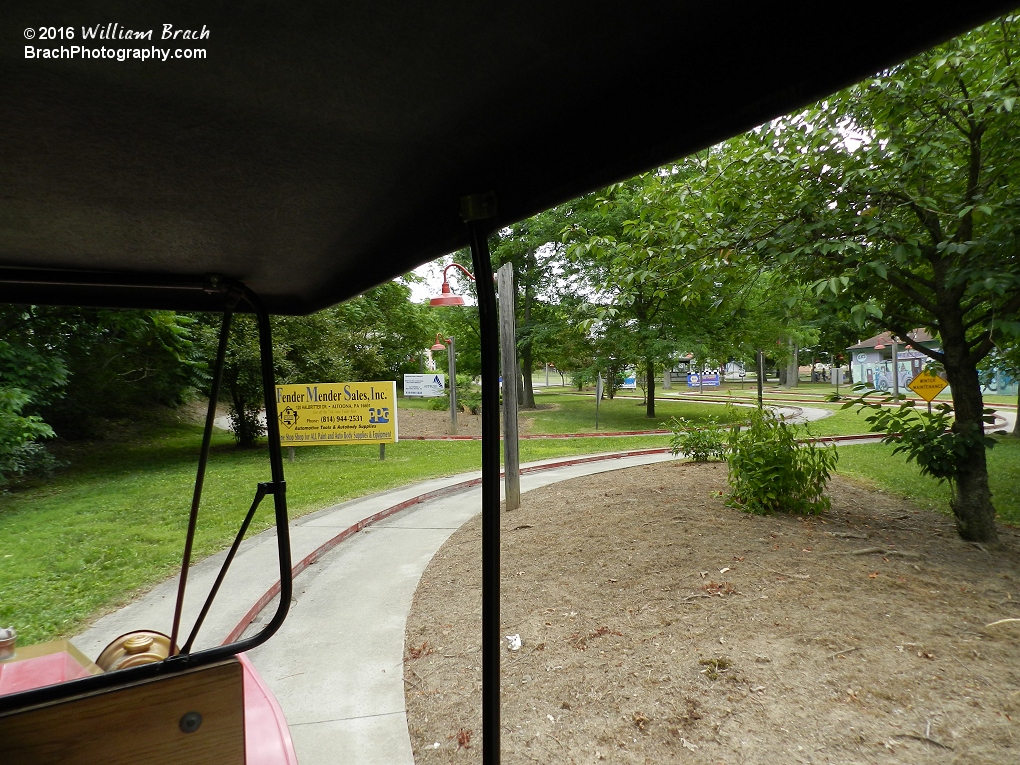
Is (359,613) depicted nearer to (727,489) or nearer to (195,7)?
(195,7)

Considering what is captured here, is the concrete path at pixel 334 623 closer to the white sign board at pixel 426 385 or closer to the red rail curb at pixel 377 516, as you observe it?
the red rail curb at pixel 377 516

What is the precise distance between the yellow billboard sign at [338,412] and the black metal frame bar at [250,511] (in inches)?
411

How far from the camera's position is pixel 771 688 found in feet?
9.90

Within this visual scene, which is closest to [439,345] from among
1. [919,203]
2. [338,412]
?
[338,412]

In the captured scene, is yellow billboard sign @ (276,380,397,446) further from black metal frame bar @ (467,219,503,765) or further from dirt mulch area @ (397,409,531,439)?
black metal frame bar @ (467,219,503,765)

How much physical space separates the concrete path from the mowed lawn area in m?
0.58

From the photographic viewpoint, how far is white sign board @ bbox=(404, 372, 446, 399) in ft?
90.0

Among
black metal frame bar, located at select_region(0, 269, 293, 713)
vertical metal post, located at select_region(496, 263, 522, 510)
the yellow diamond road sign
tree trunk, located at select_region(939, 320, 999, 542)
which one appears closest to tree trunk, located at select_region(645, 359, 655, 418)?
vertical metal post, located at select_region(496, 263, 522, 510)

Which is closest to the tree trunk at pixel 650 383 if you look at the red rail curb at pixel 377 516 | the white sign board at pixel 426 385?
the red rail curb at pixel 377 516

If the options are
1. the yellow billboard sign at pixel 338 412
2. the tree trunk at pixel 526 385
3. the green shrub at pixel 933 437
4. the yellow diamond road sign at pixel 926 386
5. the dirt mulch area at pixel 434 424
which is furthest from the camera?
the tree trunk at pixel 526 385

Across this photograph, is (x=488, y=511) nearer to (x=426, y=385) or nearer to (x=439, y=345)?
(x=439, y=345)

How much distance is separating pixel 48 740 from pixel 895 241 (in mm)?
5326

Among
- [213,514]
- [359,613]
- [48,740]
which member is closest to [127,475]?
[213,514]

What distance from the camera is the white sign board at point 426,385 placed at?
1080 inches
